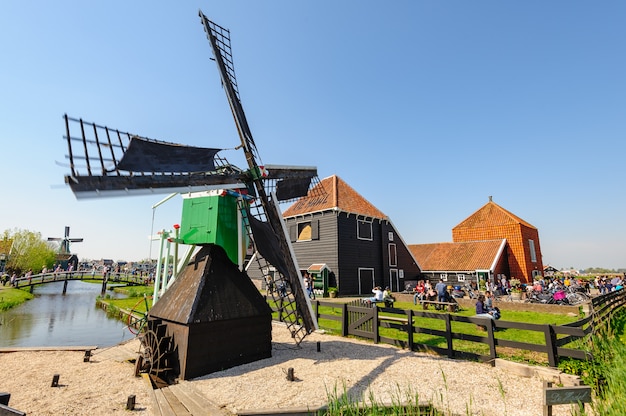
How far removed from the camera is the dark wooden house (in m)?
21.2

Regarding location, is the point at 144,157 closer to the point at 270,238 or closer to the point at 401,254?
the point at 270,238

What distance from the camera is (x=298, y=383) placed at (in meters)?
6.08

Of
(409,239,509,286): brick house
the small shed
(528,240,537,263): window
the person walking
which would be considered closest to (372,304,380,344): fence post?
the small shed

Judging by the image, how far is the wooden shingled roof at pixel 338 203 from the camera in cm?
2173

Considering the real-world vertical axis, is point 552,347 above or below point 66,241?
below

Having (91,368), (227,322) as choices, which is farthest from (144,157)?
(91,368)

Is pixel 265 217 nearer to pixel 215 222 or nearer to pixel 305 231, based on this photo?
pixel 215 222

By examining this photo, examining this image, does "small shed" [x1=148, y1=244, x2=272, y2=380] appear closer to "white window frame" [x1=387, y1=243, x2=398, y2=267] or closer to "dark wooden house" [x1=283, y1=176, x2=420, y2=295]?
"dark wooden house" [x1=283, y1=176, x2=420, y2=295]

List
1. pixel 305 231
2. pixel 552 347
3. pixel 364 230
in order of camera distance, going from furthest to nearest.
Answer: pixel 305 231, pixel 364 230, pixel 552 347

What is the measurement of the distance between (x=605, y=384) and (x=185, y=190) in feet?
30.5

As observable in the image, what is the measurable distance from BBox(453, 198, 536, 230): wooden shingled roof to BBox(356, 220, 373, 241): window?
1763cm

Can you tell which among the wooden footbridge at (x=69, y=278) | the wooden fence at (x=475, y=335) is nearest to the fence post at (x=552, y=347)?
the wooden fence at (x=475, y=335)

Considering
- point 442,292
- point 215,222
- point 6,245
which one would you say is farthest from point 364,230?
point 6,245

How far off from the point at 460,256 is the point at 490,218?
817cm
